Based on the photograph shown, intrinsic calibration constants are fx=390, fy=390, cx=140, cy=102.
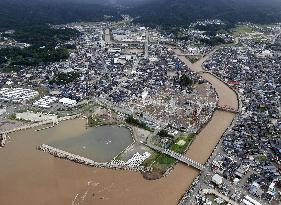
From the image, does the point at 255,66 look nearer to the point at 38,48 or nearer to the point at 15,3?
the point at 38,48

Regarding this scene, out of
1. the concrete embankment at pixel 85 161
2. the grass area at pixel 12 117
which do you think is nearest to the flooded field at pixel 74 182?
the concrete embankment at pixel 85 161

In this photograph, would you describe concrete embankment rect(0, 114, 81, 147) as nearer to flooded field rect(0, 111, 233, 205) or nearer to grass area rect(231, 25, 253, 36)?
flooded field rect(0, 111, 233, 205)

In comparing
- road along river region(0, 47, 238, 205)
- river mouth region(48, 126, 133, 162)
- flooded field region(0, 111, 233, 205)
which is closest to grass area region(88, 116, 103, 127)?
river mouth region(48, 126, 133, 162)

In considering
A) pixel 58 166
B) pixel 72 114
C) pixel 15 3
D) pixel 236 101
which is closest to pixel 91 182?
pixel 58 166

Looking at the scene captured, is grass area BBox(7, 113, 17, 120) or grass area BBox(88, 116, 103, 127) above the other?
grass area BBox(88, 116, 103, 127)

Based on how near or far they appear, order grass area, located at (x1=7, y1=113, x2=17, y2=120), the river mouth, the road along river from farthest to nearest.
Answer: grass area, located at (x1=7, y1=113, x2=17, y2=120) < the river mouth < the road along river

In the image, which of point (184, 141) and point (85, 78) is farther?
point (85, 78)

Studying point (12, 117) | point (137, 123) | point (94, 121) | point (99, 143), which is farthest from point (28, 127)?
point (137, 123)

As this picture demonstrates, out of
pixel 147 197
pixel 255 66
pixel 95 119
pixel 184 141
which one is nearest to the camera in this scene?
pixel 147 197
